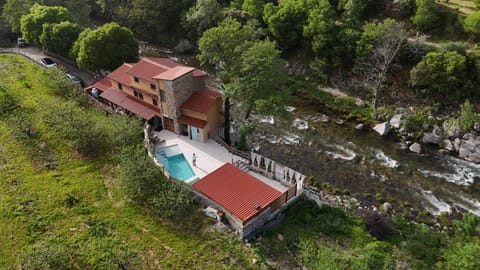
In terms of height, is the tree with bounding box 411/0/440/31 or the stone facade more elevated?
the tree with bounding box 411/0/440/31

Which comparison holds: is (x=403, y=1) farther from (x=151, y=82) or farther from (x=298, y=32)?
(x=151, y=82)

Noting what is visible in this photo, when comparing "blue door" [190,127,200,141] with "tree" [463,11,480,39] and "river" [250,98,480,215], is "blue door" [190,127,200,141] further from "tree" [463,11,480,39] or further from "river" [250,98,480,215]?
"tree" [463,11,480,39]

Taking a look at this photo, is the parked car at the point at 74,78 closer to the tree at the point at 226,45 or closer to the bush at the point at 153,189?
the tree at the point at 226,45

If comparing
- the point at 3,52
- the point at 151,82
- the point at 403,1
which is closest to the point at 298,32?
the point at 403,1

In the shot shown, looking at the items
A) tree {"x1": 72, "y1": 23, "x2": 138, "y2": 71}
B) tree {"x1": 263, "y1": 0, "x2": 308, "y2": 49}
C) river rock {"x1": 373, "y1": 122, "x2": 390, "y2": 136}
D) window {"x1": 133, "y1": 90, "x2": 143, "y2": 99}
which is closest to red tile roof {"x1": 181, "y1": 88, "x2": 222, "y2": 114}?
window {"x1": 133, "y1": 90, "x2": 143, "y2": 99}

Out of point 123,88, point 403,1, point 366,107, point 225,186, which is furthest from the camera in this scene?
point 403,1

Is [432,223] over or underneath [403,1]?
underneath
